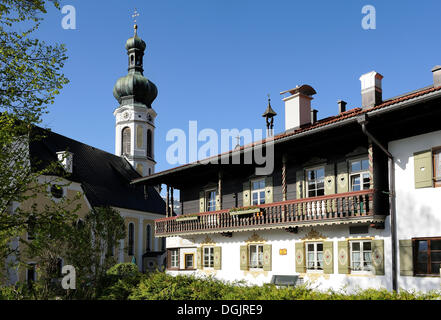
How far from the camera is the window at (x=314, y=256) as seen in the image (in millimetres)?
17562

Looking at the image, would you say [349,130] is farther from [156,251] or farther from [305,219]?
[156,251]

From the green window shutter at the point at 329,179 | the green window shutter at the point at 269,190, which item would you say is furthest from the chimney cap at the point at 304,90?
the green window shutter at the point at 329,179

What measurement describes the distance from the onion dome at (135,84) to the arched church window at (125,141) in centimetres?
350

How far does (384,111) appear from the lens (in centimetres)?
1455

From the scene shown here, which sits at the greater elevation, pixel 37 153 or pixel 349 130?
pixel 37 153

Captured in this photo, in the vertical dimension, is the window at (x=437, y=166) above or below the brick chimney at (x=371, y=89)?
below

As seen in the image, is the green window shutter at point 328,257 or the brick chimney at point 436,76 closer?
the brick chimney at point 436,76

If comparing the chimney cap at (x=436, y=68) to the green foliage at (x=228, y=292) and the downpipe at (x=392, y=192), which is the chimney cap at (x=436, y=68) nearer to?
the downpipe at (x=392, y=192)

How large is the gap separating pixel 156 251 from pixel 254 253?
27.5 meters

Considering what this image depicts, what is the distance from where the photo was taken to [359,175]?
16828mm

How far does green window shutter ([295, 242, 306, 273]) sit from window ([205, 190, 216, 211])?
6.48 m

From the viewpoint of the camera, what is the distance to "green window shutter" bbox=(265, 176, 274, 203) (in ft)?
66.9

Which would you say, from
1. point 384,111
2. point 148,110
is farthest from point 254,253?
point 148,110

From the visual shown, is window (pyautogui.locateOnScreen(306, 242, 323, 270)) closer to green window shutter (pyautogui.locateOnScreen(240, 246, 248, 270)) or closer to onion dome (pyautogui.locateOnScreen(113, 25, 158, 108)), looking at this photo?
green window shutter (pyautogui.locateOnScreen(240, 246, 248, 270))
